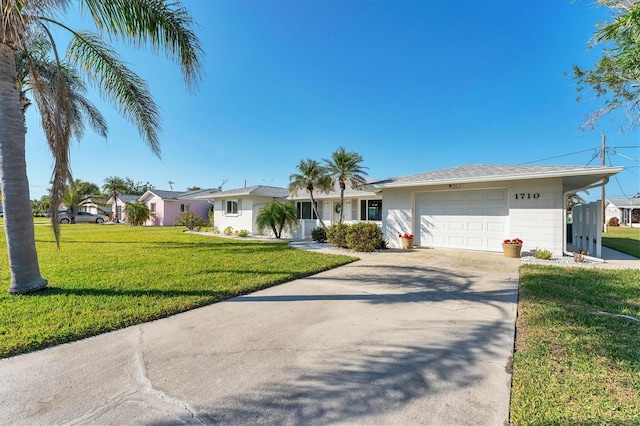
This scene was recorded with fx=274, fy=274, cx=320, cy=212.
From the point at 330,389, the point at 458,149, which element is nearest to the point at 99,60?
the point at 330,389

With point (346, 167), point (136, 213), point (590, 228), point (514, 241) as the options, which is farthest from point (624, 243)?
point (136, 213)

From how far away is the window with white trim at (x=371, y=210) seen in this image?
16.1 meters

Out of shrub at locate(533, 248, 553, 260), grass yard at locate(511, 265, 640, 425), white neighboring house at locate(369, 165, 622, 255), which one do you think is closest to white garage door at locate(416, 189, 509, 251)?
white neighboring house at locate(369, 165, 622, 255)

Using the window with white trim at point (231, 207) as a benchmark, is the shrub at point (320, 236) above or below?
below

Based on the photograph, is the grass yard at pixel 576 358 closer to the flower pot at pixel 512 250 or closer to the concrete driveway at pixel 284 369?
the concrete driveway at pixel 284 369

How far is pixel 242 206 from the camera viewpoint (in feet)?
63.8

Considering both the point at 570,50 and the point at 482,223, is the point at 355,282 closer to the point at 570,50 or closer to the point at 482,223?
Result: the point at 482,223

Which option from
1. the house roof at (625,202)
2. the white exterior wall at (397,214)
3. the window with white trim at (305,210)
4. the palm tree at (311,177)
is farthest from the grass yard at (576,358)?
the house roof at (625,202)

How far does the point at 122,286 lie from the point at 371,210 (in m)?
12.9

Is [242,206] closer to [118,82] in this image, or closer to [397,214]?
[397,214]

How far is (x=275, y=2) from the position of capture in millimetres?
9164

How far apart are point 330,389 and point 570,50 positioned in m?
13.8

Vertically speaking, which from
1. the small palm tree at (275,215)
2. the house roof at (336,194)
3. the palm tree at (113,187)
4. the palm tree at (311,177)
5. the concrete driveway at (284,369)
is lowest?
the concrete driveway at (284,369)

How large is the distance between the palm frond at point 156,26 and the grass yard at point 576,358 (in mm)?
7884
